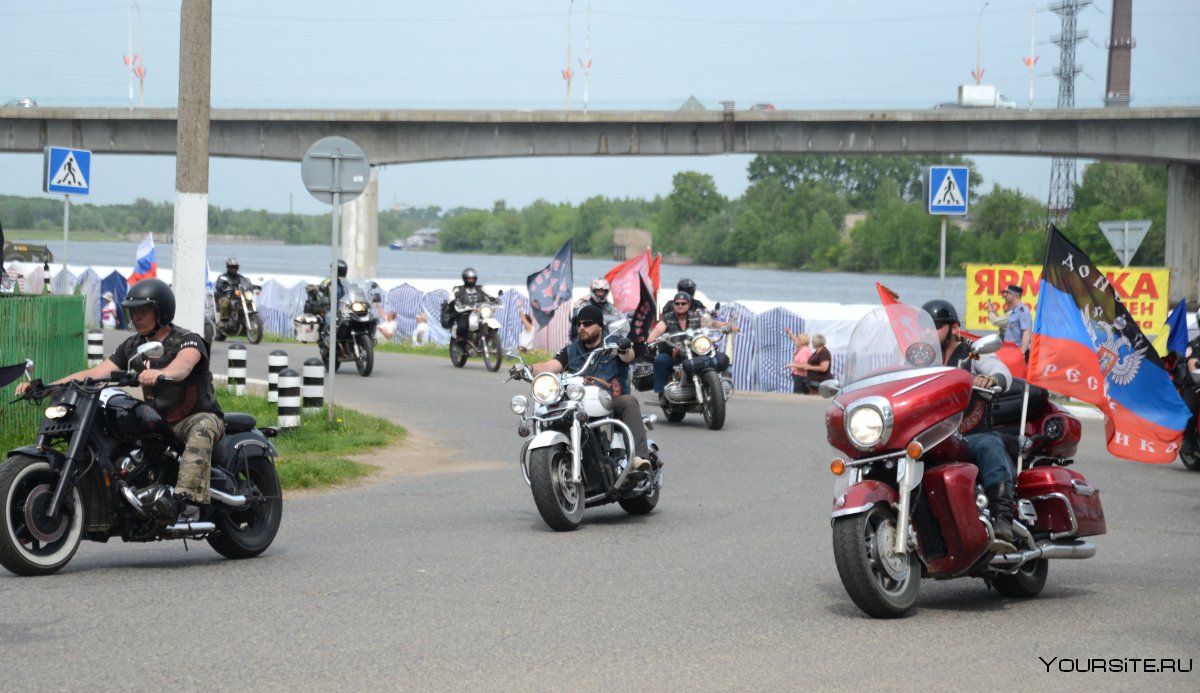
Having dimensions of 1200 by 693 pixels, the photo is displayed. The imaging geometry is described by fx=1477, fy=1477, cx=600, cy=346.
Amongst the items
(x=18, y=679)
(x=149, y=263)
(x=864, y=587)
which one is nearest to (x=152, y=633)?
(x=18, y=679)

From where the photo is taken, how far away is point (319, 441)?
48.6 feet

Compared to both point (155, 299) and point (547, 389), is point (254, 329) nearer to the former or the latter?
point (547, 389)

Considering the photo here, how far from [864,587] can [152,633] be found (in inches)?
128

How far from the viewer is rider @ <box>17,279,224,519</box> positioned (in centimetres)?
828

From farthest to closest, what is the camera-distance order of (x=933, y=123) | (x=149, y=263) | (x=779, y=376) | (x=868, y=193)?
(x=868, y=193)
(x=933, y=123)
(x=149, y=263)
(x=779, y=376)

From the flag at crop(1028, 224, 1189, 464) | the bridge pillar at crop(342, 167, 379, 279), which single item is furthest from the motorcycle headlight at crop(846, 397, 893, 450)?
the bridge pillar at crop(342, 167, 379, 279)

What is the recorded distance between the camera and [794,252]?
112812 millimetres

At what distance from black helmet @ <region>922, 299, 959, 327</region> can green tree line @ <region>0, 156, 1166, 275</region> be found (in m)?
52.4

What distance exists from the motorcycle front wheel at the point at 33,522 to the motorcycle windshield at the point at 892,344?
417 cm

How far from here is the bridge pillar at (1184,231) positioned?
51.5 meters

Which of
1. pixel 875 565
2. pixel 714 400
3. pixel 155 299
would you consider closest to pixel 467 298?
pixel 714 400

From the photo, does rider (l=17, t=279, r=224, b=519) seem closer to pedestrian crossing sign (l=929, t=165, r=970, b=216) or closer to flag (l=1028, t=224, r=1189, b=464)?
flag (l=1028, t=224, r=1189, b=464)

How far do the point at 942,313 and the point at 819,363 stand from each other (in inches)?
680

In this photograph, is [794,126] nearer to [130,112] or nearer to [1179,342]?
[130,112]
